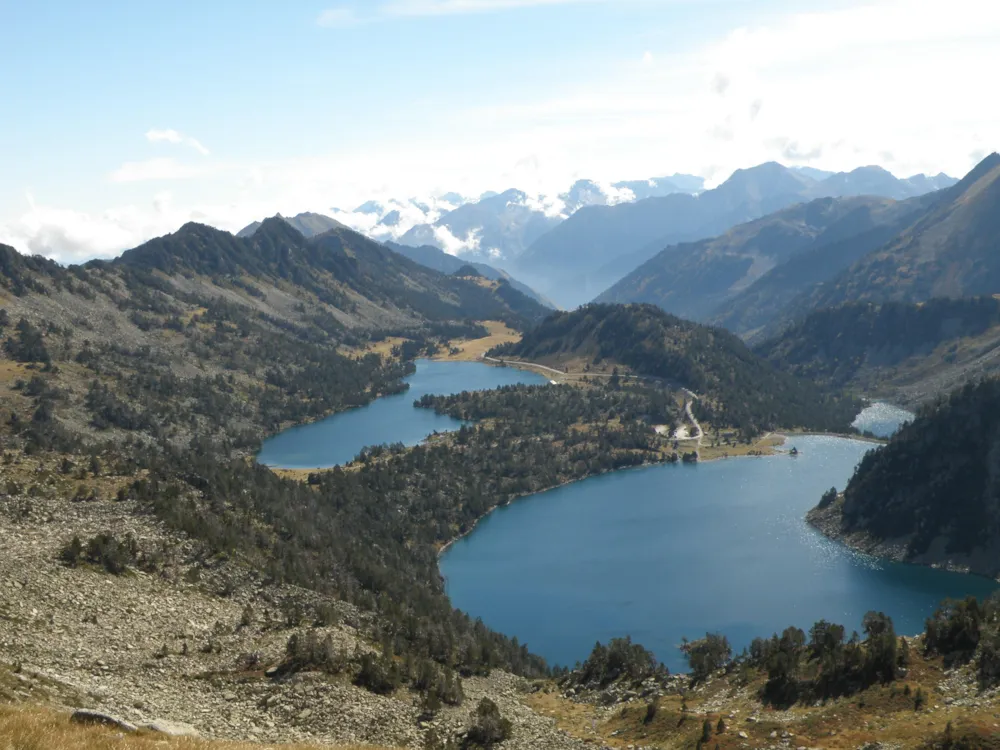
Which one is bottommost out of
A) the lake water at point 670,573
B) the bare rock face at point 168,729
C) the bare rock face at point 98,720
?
the lake water at point 670,573

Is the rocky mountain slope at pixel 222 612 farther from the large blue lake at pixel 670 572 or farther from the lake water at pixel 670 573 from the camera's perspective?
the lake water at pixel 670 573

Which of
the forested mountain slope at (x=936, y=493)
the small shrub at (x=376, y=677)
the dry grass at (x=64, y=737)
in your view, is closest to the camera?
the dry grass at (x=64, y=737)

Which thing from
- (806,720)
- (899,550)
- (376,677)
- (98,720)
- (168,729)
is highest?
(98,720)

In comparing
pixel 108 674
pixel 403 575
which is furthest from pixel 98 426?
pixel 108 674

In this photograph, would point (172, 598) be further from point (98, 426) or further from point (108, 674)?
point (98, 426)

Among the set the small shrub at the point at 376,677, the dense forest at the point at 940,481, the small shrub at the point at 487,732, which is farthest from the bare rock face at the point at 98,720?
the dense forest at the point at 940,481

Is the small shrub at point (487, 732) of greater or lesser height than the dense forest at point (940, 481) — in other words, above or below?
below

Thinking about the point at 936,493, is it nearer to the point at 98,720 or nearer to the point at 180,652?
the point at 180,652

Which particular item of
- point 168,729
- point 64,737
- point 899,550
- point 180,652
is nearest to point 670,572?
point 899,550
